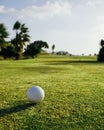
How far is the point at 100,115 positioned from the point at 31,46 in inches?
2750

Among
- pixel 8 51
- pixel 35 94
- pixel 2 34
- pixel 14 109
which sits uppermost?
pixel 2 34

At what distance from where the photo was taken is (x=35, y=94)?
13953mm

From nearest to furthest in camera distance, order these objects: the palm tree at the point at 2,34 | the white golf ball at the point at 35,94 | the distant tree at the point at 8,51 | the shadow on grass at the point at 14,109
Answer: the shadow on grass at the point at 14,109 < the white golf ball at the point at 35,94 < the palm tree at the point at 2,34 < the distant tree at the point at 8,51

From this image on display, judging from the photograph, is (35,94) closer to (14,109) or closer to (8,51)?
(14,109)

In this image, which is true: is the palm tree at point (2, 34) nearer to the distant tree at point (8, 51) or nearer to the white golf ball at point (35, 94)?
the distant tree at point (8, 51)

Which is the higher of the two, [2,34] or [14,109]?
[2,34]

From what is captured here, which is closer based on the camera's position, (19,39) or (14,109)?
(14,109)

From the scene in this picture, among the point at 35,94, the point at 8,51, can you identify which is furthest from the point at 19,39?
the point at 35,94

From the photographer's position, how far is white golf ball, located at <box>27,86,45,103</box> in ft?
45.5

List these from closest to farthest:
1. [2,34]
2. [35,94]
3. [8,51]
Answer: [35,94] → [2,34] → [8,51]

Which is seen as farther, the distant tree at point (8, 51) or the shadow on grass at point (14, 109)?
the distant tree at point (8, 51)

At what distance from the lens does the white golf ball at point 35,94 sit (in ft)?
45.5

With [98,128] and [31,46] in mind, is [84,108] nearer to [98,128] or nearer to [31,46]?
[98,128]

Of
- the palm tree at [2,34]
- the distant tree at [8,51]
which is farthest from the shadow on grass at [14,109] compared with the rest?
the distant tree at [8,51]
